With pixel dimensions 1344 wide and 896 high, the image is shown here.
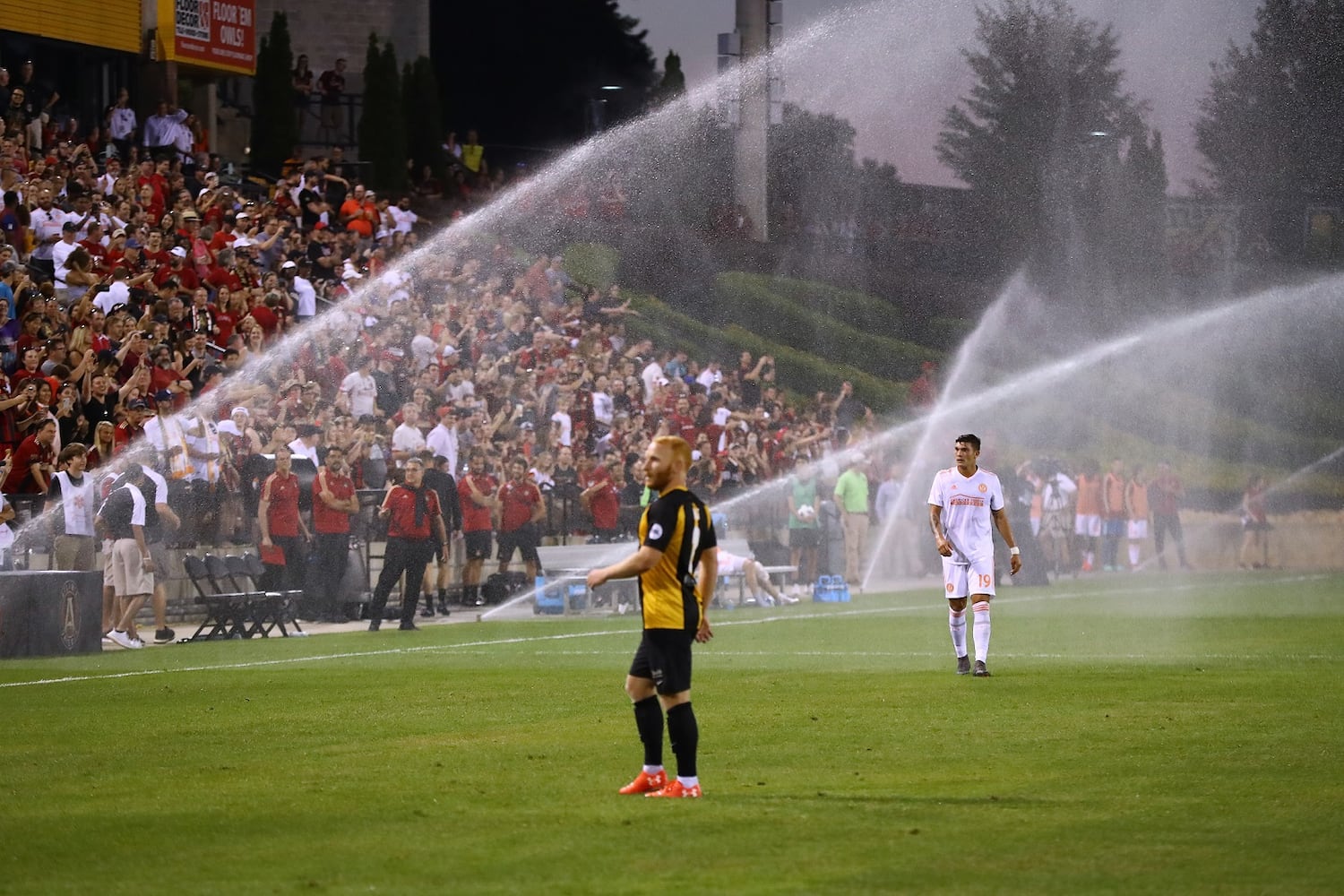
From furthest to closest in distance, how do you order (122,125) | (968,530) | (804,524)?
(804,524) < (122,125) < (968,530)

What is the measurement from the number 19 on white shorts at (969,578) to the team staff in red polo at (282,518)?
9.86 meters

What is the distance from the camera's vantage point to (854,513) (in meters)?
35.0

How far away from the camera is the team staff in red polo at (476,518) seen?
93.7ft

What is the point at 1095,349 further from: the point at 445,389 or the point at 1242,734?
the point at 1242,734

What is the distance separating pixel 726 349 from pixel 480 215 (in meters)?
10.3

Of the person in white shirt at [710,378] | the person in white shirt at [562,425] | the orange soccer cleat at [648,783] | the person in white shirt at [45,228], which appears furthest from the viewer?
the person in white shirt at [710,378]

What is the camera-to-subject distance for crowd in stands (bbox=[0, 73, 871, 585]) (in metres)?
23.6

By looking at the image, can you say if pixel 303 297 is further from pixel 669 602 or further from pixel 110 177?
pixel 669 602

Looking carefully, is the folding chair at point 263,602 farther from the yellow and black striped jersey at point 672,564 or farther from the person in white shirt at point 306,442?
the yellow and black striped jersey at point 672,564

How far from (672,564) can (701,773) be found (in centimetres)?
173

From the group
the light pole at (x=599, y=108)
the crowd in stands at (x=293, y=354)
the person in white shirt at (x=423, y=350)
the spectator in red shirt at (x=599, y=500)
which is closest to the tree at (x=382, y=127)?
the crowd in stands at (x=293, y=354)

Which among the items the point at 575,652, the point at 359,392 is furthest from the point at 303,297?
the point at 575,652

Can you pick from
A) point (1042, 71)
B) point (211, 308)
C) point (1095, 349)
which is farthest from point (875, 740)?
point (1042, 71)

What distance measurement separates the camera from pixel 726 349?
2060 inches
